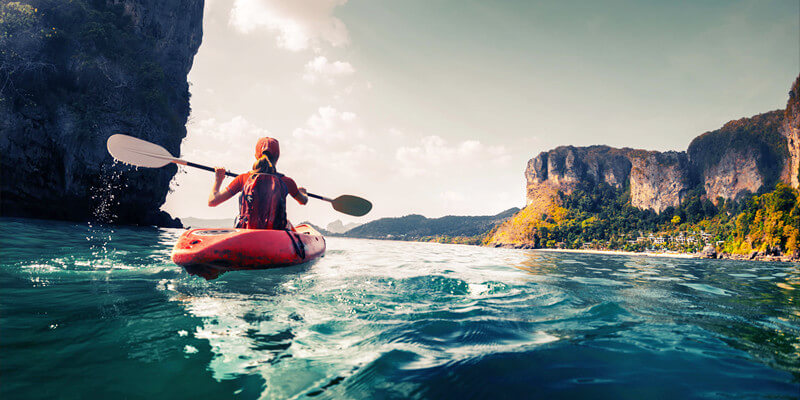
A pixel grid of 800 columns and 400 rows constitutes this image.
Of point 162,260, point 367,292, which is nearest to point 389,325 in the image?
point 367,292

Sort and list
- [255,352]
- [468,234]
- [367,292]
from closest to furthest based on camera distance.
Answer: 1. [255,352]
2. [367,292]
3. [468,234]

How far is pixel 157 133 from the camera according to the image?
2855 centimetres

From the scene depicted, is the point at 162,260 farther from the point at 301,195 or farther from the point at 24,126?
the point at 24,126

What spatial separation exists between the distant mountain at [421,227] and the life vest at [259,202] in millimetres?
160962

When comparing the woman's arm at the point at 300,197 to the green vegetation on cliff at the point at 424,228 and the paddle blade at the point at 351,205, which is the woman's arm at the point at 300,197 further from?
the green vegetation on cliff at the point at 424,228

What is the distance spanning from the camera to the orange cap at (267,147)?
257 inches

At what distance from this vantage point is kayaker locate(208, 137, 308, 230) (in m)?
6.21

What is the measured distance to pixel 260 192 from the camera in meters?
6.31

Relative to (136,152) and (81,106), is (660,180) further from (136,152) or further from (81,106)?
(81,106)

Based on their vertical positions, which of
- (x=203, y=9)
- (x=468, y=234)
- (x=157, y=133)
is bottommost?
(x=468, y=234)

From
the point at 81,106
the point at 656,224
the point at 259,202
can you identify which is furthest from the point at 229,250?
the point at 656,224

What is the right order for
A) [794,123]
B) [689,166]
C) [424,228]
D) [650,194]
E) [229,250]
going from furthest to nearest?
[424,228] < [689,166] < [650,194] < [794,123] < [229,250]

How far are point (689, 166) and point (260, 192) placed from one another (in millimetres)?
183461

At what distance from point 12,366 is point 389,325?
2663 mm
